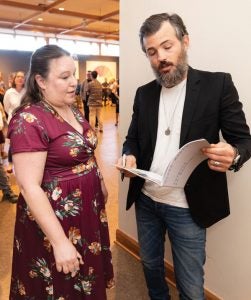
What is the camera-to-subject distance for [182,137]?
1412 mm

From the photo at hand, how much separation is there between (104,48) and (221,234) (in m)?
17.6

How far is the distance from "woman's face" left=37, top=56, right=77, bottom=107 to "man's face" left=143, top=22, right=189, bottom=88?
38 cm

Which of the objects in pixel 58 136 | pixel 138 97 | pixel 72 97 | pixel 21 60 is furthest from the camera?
pixel 21 60

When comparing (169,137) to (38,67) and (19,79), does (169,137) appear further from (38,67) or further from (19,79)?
(19,79)

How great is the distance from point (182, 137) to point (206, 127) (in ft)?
0.39

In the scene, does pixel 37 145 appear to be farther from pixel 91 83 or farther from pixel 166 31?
pixel 91 83

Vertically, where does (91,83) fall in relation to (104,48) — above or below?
below

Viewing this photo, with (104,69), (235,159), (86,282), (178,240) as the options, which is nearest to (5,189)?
(86,282)

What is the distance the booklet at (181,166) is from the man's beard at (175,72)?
387 millimetres

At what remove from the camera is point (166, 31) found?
1.36 meters

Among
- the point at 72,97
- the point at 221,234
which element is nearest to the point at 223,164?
the point at 72,97

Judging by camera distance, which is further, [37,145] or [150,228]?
[150,228]

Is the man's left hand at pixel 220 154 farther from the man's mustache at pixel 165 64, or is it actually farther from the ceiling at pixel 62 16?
the ceiling at pixel 62 16

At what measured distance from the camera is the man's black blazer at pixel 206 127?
1357 mm
